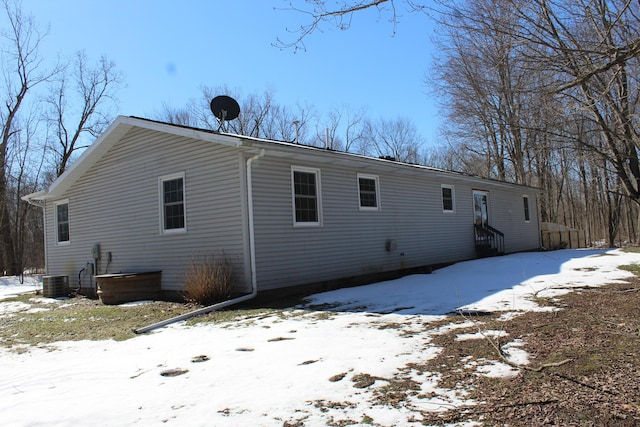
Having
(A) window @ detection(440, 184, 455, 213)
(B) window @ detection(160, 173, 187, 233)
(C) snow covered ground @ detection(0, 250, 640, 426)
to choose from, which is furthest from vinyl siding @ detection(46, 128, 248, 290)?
(A) window @ detection(440, 184, 455, 213)

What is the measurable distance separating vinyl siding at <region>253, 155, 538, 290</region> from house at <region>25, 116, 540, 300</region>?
0.03 m

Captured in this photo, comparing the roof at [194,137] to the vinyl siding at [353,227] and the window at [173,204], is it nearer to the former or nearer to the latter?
the vinyl siding at [353,227]

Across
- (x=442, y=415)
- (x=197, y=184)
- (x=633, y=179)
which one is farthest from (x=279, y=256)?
(x=633, y=179)

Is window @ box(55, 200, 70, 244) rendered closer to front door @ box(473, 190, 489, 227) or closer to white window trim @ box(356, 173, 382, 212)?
white window trim @ box(356, 173, 382, 212)

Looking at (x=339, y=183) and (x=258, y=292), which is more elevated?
(x=339, y=183)

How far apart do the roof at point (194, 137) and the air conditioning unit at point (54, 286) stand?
8.39ft

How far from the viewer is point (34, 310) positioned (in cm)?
1052

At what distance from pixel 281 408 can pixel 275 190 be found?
20.8 ft

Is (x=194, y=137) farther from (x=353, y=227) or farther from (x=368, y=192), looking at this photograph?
(x=368, y=192)

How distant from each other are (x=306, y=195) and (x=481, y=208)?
30.4 feet

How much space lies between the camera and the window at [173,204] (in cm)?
1024

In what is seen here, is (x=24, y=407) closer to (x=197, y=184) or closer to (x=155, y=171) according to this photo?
(x=197, y=184)

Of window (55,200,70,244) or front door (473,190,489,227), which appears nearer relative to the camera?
window (55,200,70,244)

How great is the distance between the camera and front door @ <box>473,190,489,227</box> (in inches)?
651
